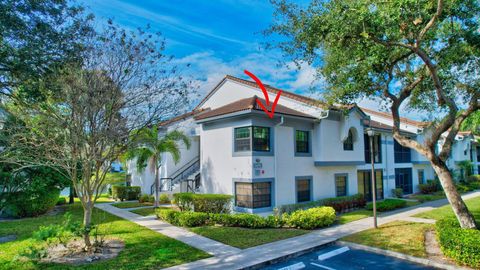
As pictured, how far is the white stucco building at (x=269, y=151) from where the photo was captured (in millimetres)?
15695

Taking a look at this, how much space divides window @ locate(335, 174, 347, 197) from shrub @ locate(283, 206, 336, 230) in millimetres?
6079

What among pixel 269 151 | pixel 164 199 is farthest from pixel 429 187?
pixel 164 199

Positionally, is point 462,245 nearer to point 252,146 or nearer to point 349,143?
point 252,146

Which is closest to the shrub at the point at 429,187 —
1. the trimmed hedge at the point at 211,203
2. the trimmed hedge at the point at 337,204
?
the trimmed hedge at the point at 337,204

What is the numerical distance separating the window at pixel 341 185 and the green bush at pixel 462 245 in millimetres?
10106

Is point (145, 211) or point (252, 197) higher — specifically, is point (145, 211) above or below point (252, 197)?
below

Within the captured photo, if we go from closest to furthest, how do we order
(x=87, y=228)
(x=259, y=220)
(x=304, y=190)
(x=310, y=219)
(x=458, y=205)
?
(x=87, y=228)
(x=458, y=205)
(x=310, y=219)
(x=259, y=220)
(x=304, y=190)

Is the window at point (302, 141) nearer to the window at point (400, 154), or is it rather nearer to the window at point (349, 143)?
the window at point (349, 143)

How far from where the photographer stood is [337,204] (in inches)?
698

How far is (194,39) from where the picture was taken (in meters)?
12.8

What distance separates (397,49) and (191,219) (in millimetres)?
11792

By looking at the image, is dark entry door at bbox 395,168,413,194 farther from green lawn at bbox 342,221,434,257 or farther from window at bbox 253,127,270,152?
window at bbox 253,127,270,152

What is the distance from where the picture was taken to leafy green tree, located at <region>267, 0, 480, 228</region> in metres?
9.51

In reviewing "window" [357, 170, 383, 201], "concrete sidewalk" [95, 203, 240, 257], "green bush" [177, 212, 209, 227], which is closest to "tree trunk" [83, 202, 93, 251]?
"concrete sidewalk" [95, 203, 240, 257]
